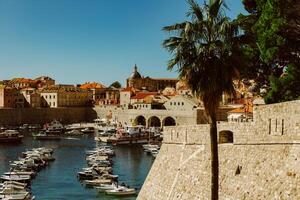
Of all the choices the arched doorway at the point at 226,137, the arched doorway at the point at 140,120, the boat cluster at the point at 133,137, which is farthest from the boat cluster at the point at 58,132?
the arched doorway at the point at 226,137

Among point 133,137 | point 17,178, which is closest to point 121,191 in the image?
point 17,178

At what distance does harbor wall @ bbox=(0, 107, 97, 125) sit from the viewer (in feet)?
469

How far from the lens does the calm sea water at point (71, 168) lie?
1744 inches

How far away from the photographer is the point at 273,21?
21844mm

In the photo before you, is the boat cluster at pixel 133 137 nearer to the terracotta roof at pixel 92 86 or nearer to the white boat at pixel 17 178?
the white boat at pixel 17 178

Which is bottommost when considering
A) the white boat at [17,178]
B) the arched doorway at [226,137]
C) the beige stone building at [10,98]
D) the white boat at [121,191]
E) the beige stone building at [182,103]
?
the white boat at [121,191]

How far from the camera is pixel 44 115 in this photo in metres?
149

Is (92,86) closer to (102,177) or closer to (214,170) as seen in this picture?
(102,177)

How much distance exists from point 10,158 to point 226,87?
197 ft

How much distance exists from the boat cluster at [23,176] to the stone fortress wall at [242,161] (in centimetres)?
1847

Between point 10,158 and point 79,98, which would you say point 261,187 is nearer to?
point 10,158

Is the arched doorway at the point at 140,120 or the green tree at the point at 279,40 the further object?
the arched doorway at the point at 140,120

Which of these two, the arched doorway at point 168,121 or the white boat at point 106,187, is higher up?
the arched doorway at point 168,121

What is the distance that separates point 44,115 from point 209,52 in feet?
452
